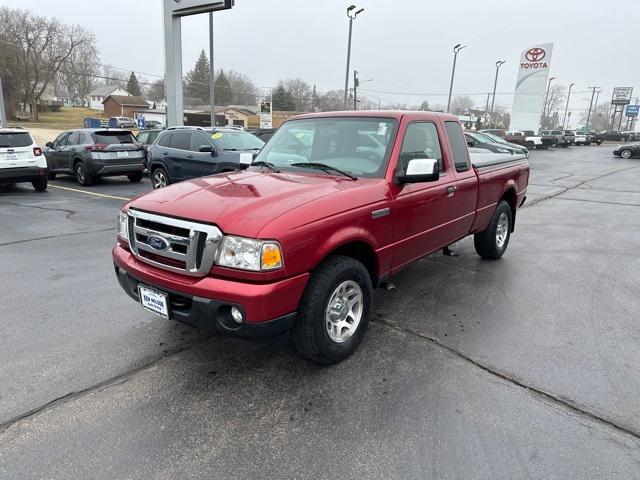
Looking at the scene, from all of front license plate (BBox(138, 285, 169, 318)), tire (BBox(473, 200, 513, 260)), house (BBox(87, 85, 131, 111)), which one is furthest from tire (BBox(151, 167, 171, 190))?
house (BBox(87, 85, 131, 111))

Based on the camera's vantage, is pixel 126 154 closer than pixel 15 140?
No

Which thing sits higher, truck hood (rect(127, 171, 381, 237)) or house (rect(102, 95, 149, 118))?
house (rect(102, 95, 149, 118))

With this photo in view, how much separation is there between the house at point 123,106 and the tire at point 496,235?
95417mm

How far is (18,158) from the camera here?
11016 millimetres

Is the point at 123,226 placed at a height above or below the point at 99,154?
above

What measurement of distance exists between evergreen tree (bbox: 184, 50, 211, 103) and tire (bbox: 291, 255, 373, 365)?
105728 mm

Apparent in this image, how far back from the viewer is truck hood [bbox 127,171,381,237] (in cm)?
279

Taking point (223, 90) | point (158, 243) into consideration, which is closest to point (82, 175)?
point (158, 243)

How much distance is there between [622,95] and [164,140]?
343 ft

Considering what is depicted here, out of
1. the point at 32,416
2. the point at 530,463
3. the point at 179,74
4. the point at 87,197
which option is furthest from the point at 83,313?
the point at 179,74

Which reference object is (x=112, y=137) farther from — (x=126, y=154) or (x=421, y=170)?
(x=421, y=170)

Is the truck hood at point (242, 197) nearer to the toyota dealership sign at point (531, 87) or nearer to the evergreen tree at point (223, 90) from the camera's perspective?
the toyota dealership sign at point (531, 87)

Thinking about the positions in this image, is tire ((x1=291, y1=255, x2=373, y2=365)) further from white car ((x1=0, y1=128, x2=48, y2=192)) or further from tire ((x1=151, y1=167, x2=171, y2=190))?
white car ((x1=0, y1=128, x2=48, y2=192))

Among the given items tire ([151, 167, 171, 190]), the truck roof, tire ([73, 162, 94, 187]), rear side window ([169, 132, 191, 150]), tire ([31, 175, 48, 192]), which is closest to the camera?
the truck roof
